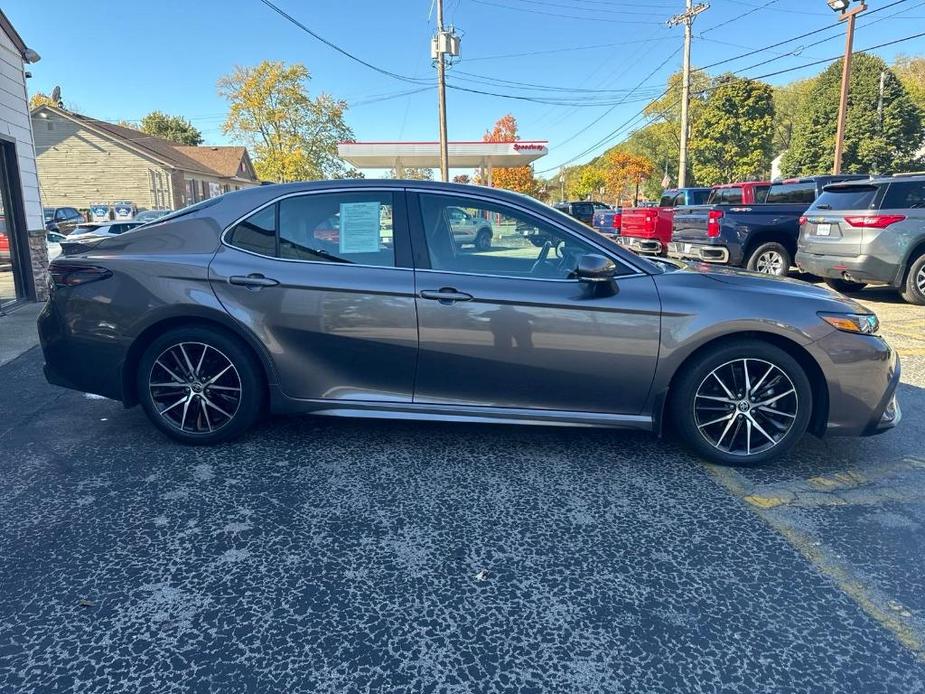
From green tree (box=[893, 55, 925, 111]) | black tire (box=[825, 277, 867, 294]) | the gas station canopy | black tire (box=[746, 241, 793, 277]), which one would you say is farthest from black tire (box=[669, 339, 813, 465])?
green tree (box=[893, 55, 925, 111])

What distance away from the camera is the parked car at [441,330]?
11.2 feet

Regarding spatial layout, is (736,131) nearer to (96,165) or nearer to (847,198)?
(847,198)

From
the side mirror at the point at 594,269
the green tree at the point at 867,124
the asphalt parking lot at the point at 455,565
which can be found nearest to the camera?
the asphalt parking lot at the point at 455,565

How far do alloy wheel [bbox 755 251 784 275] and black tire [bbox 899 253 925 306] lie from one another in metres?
2.45

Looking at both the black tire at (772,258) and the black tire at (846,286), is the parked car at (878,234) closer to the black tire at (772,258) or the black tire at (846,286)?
the black tire at (846,286)

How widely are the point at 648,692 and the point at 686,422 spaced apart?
186 cm

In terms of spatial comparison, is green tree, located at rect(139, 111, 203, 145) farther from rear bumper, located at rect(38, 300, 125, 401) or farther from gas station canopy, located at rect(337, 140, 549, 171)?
rear bumper, located at rect(38, 300, 125, 401)

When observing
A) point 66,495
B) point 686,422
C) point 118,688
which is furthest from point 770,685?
point 66,495

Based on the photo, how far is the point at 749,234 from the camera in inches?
428

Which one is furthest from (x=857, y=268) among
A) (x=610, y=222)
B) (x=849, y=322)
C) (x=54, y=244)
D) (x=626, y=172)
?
(x=626, y=172)

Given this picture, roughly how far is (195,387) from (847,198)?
29.7 ft

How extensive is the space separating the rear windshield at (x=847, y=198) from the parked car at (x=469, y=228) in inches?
290

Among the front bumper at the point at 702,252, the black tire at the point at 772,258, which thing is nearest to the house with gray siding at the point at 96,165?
the front bumper at the point at 702,252

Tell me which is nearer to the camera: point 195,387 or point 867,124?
point 195,387
